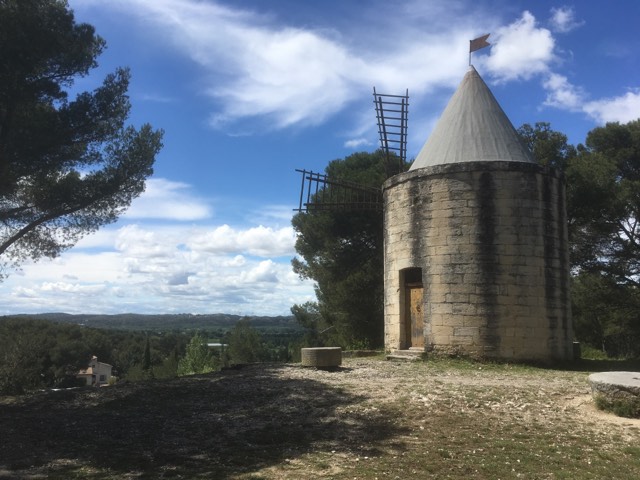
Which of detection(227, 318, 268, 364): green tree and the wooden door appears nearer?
the wooden door

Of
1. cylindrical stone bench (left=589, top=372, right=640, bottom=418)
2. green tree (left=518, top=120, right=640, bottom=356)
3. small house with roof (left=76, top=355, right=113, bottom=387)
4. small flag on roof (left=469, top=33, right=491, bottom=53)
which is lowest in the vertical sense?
small house with roof (left=76, top=355, right=113, bottom=387)

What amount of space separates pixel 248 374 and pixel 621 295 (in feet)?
45.5

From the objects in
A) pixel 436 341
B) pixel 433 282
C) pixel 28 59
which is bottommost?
pixel 436 341

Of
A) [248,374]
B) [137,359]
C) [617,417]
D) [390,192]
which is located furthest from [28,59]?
[137,359]

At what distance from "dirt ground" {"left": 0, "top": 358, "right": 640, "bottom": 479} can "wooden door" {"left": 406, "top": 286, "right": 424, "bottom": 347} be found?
2.36 meters

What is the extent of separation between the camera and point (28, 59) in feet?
31.7

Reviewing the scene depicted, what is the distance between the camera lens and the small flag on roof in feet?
44.6

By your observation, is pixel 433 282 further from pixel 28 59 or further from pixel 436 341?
pixel 28 59

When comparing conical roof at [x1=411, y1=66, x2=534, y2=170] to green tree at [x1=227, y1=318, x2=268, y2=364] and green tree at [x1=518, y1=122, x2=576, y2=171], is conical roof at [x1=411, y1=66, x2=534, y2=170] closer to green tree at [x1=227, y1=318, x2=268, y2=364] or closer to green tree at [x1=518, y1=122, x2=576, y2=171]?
green tree at [x1=518, y1=122, x2=576, y2=171]

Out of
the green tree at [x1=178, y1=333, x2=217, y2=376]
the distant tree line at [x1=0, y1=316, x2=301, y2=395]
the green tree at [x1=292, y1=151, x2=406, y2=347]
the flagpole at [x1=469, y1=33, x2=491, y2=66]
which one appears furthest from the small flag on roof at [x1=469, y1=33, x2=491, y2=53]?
the green tree at [x1=178, y1=333, x2=217, y2=376]

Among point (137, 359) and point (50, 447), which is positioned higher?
point (50, 447)

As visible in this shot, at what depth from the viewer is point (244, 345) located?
3762cm

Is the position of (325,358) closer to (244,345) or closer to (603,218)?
(603,218)

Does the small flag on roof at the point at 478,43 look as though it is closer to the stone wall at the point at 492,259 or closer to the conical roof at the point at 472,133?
the conical roof at the point at 472,133
